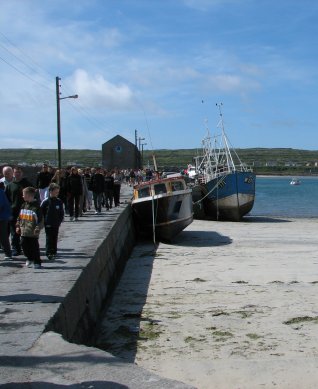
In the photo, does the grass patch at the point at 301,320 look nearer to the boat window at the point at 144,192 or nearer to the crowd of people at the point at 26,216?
the crowd of people at the point at 26,216

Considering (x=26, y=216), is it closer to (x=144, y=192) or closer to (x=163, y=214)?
(x=163, y=214)

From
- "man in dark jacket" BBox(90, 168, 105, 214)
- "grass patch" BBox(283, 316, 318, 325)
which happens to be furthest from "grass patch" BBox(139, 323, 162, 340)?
"man in dark jacket" BBox(90, 168, 105, 214)

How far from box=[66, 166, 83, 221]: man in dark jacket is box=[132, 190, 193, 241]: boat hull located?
3919 mm

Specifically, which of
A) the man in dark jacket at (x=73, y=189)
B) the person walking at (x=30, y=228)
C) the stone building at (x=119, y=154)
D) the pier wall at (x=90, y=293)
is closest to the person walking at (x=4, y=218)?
the person walking at (x=30, y=228)

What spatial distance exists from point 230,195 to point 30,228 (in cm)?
2552

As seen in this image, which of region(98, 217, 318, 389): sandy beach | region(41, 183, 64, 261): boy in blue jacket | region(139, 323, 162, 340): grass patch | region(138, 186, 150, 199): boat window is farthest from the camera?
region(138, 186, 150, 199): boat window

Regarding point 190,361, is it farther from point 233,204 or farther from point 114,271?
point 233,204

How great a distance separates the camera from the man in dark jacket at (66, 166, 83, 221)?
17000 mm

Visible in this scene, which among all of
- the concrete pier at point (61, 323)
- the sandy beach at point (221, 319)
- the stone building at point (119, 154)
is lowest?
the sandy beach at point (221, 319)

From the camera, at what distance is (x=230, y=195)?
33625 mm

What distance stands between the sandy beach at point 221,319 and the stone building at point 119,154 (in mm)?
65240

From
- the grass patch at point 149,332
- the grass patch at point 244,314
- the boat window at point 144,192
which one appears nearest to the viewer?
the grass patch at point 149,332

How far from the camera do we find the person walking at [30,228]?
885 centimetres

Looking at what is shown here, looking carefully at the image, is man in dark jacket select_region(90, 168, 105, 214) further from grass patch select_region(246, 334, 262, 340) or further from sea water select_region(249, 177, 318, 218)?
sea water select_region(249, 177, 318, 218)
